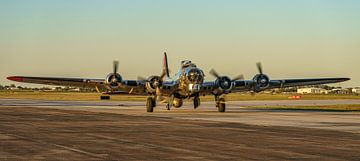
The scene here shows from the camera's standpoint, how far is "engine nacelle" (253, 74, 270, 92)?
47.9 meters

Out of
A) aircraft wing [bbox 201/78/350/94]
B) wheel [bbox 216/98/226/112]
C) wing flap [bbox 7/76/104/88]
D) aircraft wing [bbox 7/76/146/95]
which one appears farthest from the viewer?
wing flap [bbox 7/76/104/88]

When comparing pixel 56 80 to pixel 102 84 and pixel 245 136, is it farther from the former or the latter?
pixel 245 136

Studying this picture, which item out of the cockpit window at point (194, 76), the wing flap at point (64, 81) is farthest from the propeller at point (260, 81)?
the wing flap at point (64, 81)

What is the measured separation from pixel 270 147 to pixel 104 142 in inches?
205

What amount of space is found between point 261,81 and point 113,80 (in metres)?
13.0

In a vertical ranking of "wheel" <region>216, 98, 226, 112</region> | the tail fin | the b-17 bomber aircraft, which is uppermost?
the tail fin

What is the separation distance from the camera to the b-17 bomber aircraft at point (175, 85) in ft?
145

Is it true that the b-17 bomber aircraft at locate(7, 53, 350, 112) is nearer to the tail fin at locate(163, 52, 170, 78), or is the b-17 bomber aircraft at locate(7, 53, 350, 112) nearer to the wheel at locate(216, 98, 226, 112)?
the wheel at locate(216, 98, 226, 112)

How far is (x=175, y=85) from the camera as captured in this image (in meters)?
45.2

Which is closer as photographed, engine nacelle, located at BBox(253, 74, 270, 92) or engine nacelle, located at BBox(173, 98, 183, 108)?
engine nacelle, located at BBox(173, 98, 183, 108)

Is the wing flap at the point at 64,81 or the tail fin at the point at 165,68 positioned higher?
the tail fin at the point at 165,68

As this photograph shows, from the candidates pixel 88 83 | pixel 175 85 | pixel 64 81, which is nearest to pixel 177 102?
pixel 175 85

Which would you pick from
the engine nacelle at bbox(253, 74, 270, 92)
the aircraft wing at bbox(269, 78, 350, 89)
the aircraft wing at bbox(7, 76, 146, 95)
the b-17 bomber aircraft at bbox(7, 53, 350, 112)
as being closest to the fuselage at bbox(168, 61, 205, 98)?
the b-17 bomber aircraft at bbox(7, 53, 350, 112)

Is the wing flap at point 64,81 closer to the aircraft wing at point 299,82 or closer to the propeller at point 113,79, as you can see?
the propeller at point 113,79
